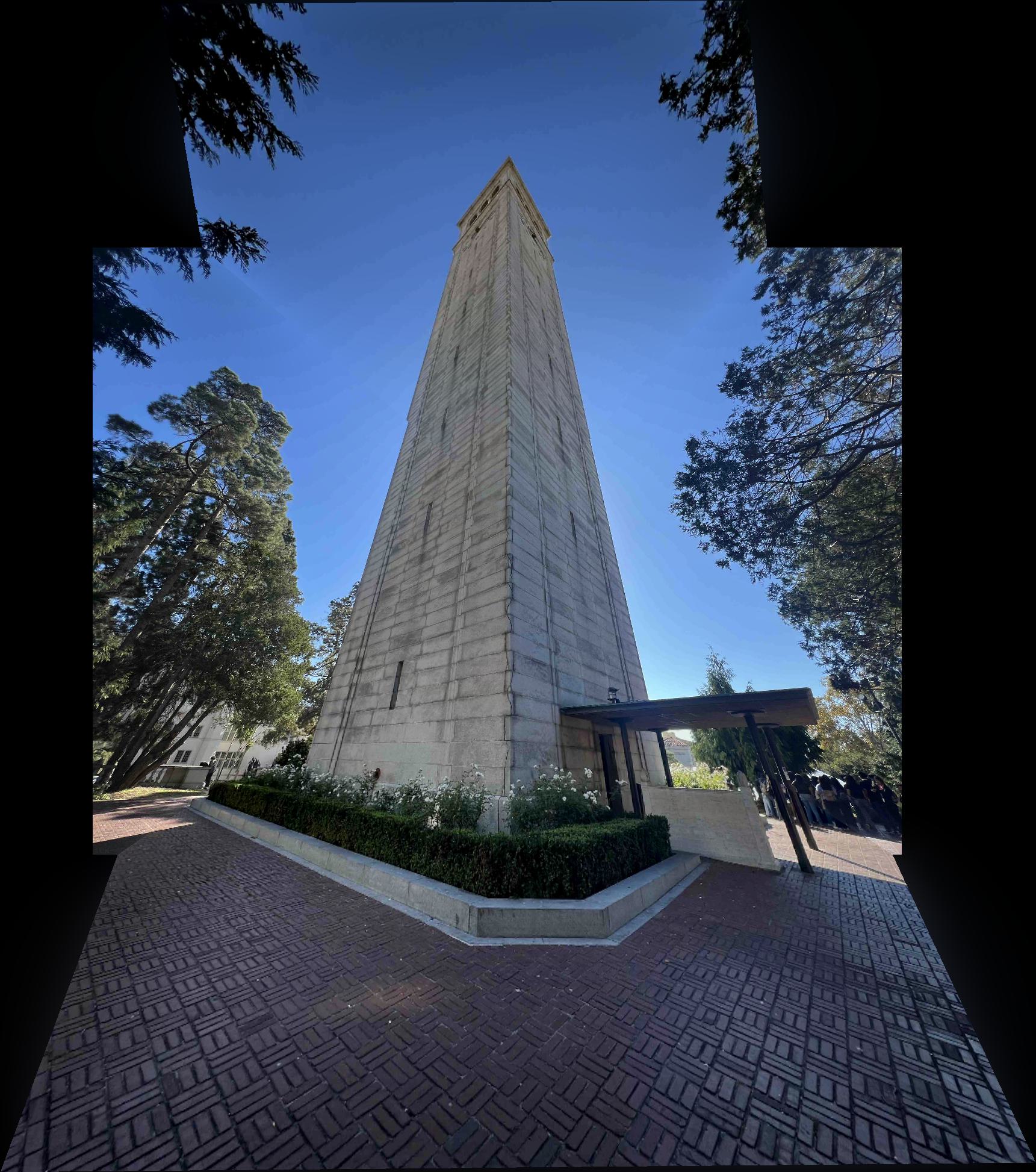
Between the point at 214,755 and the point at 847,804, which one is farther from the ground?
the point at 214,755

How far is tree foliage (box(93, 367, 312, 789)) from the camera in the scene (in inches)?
728

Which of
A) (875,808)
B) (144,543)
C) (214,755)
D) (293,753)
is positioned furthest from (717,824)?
(214,755)

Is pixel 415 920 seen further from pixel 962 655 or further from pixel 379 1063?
pixel 962 655

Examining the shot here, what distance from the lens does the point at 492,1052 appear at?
10.3ft

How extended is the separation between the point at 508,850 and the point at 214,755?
3897cm

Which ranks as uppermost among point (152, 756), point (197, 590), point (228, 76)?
point (197, 590)

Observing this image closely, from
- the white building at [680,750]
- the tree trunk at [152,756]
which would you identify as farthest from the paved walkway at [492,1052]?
the white building at [680,750]

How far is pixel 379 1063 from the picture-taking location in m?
3.00

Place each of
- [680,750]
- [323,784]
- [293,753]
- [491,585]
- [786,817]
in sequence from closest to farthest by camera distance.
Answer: [786,817], [491,585], [323,784], [293,753], [680,750]

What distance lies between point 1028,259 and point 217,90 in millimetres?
7458

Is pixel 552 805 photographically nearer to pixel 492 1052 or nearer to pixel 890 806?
pixel 492 1052

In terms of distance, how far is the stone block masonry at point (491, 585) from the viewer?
30.3 ft

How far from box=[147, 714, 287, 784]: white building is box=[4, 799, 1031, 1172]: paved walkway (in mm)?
30413

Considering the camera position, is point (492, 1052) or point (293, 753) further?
point (293, 753)
